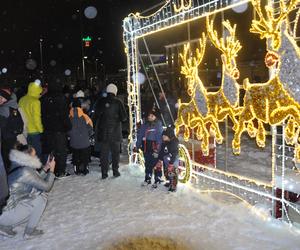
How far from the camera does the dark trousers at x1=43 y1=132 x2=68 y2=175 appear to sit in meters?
8.00

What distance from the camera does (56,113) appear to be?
25.5 ft

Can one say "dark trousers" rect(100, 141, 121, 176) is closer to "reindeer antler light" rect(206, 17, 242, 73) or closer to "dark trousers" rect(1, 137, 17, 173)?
"dark trousers" rect(1, 137, 17, 173)

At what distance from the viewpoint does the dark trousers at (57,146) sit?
8.00 metres

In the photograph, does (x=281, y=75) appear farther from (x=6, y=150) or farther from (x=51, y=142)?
(x=51, y=142)

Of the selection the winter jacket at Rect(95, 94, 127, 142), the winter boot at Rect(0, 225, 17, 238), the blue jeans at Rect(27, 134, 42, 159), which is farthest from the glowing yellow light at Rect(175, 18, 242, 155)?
the winter boot at Rect(0, 225, 17, 238)

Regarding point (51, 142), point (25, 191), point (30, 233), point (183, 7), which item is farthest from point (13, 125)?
point (183, 7)

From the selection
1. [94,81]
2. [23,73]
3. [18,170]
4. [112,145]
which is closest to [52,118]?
[112,145]

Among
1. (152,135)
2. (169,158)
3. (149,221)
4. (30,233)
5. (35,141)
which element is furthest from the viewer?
(35,141)

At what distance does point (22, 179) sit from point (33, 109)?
11.3ft

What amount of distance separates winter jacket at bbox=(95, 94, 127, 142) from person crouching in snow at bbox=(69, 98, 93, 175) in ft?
1.14

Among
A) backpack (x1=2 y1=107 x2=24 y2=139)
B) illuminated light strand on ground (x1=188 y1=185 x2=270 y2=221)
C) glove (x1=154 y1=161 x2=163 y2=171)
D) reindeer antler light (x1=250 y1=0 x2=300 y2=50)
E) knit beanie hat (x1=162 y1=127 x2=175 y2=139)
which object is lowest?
illuminated light strand on ground (x1=188 y1=185 x2=270 y2=221)

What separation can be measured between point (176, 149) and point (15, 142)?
9.29ft

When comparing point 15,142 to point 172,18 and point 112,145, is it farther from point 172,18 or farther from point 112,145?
point 172,18

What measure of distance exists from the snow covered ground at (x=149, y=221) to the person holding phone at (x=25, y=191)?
0.29 m
